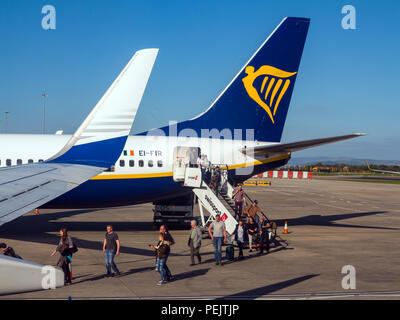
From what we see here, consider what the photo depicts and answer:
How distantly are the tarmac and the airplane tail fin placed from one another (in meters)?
6.87

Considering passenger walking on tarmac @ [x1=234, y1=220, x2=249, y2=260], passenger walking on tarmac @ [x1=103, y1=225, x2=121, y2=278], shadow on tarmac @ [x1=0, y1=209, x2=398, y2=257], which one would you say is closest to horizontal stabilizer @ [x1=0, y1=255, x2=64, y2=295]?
passenger walking on tarmac @ [x1=103, y1=225, x2=121, y2=278]

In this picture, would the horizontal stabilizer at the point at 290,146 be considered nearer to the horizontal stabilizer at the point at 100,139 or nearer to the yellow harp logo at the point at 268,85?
the yellow harp logo at the point at 268,85

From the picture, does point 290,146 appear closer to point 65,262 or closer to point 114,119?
point 65,262

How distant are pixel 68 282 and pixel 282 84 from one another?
718 inches

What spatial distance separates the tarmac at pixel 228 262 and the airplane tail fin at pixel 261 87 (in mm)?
6873

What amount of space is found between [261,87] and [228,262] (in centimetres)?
1240

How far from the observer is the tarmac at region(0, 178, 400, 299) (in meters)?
14.4

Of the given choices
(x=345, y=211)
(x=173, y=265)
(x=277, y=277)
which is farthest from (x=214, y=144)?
(x=345, y=211)

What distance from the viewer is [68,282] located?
49.2 ft

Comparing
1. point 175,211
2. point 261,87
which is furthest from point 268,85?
point 175,211

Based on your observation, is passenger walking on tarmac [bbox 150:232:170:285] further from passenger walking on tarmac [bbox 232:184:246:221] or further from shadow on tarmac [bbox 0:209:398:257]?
passenger walking on tarmac [bbox 232:184:246:221]

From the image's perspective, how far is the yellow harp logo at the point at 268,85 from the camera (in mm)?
27531

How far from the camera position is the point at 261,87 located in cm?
2781

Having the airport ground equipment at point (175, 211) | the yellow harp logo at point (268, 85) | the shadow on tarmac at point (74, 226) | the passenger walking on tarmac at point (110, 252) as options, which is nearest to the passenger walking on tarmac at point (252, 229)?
the shadow on tarmac at point (74, 226)
